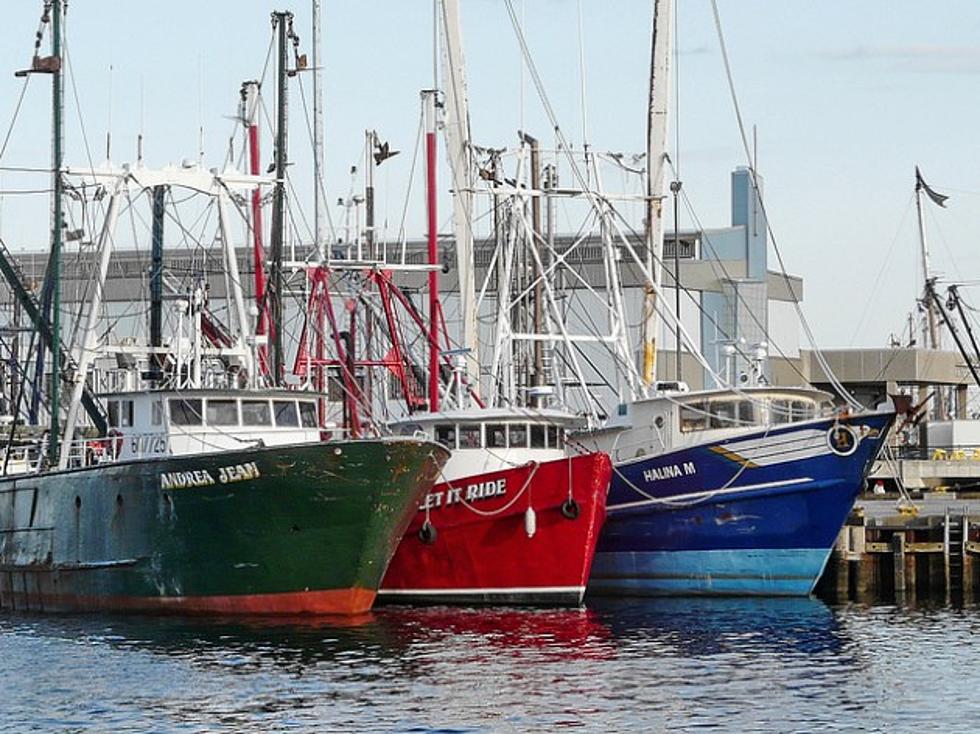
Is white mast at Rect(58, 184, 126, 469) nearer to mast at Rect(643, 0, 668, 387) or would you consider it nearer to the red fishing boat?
the red fishing boat

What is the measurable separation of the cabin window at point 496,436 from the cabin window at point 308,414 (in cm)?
372

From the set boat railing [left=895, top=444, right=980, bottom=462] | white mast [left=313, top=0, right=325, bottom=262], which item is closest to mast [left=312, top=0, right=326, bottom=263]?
white mast [left=313, top=0, right=325, bottom=262]

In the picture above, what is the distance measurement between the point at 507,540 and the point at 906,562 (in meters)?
10.0

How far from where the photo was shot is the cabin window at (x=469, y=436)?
42781mm

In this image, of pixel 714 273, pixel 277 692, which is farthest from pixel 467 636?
pixel 714 273

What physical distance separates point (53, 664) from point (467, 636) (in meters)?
7.34

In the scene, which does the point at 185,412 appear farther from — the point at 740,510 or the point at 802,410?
the point at 802,410

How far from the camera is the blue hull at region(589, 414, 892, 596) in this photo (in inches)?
1660

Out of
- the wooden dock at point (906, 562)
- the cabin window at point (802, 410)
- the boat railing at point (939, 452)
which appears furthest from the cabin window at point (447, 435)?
the boat railing at point (939, 452)

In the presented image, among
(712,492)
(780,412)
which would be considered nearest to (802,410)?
(780,412)

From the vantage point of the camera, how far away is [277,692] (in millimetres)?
29375

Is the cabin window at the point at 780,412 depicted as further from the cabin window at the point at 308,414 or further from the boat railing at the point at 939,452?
the boat railing at the point at 939,452

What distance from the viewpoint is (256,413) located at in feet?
133

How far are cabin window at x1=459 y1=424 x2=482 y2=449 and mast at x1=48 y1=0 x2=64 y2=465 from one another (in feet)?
27.5
